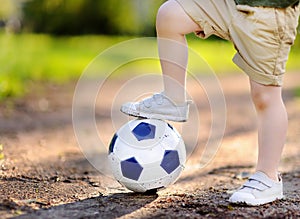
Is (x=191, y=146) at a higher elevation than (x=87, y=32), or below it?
higher

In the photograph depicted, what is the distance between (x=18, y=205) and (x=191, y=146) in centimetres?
256

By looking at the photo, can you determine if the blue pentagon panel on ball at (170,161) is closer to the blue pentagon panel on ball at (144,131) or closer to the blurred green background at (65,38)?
the blue pentagon panel on ball at (144,131)

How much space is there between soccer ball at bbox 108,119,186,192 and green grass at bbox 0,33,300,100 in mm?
3304

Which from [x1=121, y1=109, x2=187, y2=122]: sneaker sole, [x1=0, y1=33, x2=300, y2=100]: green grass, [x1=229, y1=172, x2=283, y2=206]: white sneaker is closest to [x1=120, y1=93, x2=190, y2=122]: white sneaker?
[x1=121, y1=109, x2=187, y2=122]: sneaker sole

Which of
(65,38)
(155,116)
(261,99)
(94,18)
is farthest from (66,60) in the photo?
(261,99)

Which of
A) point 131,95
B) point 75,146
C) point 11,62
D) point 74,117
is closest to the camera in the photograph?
point 75,146

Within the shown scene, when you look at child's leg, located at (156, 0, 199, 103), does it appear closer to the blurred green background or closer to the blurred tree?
the blurred green background

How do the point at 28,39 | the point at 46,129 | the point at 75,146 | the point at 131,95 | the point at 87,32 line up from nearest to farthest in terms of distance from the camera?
the point at 75,146 → the point at 46,129 → the point at 131,95 → the point at 28,39 → the point at 87,32

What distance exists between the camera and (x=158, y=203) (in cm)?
A: 336

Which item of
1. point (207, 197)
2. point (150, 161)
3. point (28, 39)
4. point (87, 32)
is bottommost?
point (87, 32)

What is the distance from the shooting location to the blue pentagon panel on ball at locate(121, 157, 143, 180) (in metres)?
3.43

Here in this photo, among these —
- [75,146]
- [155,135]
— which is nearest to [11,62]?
[75,146]

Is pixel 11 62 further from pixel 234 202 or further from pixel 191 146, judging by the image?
pixel 234 202

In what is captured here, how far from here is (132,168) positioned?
3438 mm
